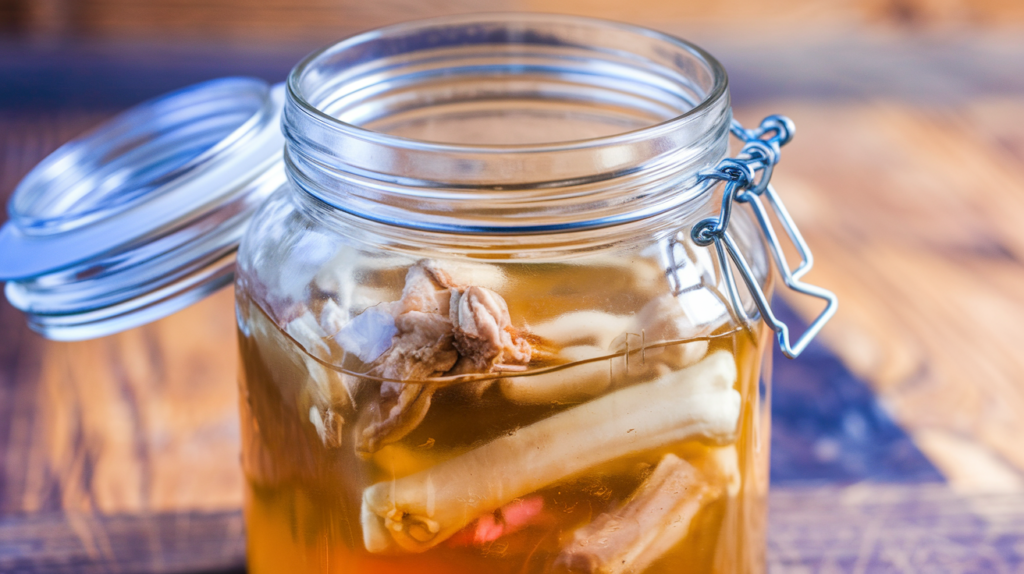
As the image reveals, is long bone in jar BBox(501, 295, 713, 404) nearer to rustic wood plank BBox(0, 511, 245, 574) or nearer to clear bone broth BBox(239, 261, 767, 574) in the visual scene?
clear bone broth BBox(239, 261, 767, 574)

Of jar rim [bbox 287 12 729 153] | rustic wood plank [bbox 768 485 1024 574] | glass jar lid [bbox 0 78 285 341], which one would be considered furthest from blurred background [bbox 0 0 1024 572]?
jar rim [bbox 287 12 729 153]

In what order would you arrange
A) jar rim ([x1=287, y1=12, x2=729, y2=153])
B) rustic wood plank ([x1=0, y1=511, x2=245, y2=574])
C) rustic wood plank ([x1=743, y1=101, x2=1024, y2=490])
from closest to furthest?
jar rim ([x1=287, y1=12, x2=729, y2=153]) → rustic wood plank ([x1=0, y1=511, x2=245, y2=574]) → rustic wood plank ([x1=743, y1=101, x2=1024, y2=490])

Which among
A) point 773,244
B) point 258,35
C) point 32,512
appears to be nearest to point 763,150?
point 773,244

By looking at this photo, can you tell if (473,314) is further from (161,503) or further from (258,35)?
(258,35)

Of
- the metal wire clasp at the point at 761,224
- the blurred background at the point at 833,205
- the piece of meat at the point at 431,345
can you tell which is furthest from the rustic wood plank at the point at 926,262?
the piece of meat at the point at 431,345

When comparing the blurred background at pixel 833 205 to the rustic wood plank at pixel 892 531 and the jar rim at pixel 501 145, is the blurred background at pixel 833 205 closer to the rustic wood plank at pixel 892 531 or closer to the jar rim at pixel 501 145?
the rustic wood plank at pixel 892 531

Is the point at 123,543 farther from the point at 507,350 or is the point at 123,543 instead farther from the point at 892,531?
the point at 892,531

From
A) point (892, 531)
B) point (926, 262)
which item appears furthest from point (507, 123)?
point (926, 262)
